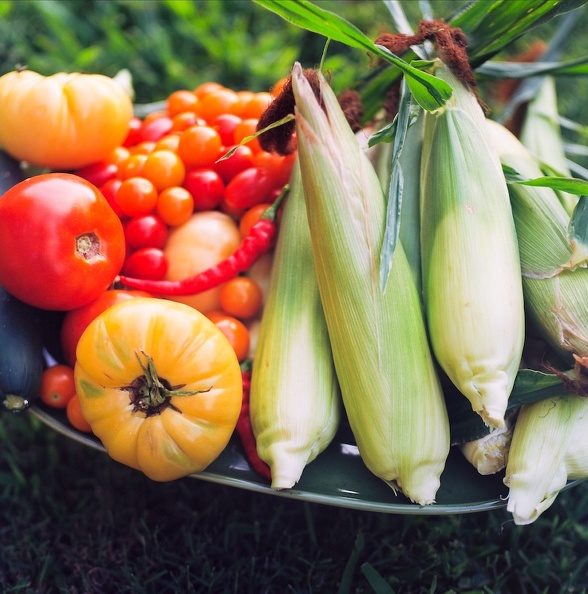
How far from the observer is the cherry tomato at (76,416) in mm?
1461

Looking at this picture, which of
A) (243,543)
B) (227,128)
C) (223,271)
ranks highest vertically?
(227,128)

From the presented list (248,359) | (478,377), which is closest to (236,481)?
(248,359)

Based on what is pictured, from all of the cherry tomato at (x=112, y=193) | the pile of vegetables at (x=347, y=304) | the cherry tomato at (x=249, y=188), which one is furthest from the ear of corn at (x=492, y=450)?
the cherry tomato at (x=112, y=193)

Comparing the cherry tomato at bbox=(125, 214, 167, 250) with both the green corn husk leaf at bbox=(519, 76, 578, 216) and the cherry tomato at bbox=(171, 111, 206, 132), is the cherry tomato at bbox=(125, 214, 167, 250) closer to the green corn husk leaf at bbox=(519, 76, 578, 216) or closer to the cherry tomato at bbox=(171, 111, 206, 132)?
the cherry tomato at bbox=(171, 111, 206, 132)

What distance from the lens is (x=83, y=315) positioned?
151 centimetres

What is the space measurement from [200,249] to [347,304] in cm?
55

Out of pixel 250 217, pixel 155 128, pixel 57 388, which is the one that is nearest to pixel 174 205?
pixel 250 217

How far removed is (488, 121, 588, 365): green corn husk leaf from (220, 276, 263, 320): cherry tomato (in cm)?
67

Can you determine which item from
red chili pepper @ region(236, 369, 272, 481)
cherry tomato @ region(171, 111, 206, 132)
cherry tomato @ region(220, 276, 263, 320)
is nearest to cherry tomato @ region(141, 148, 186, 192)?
cherry tomato @ region(171, 111, 206, 132)

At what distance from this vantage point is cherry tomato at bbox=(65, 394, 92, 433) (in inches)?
57.5

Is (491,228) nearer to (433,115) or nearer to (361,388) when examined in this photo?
(433,115)

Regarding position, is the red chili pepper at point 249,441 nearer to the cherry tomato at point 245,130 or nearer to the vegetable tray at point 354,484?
the vegetable tray at point 354,484

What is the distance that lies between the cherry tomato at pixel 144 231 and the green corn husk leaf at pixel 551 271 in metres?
0.92

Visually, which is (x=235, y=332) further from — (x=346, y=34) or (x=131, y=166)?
(x=346, y=34)
